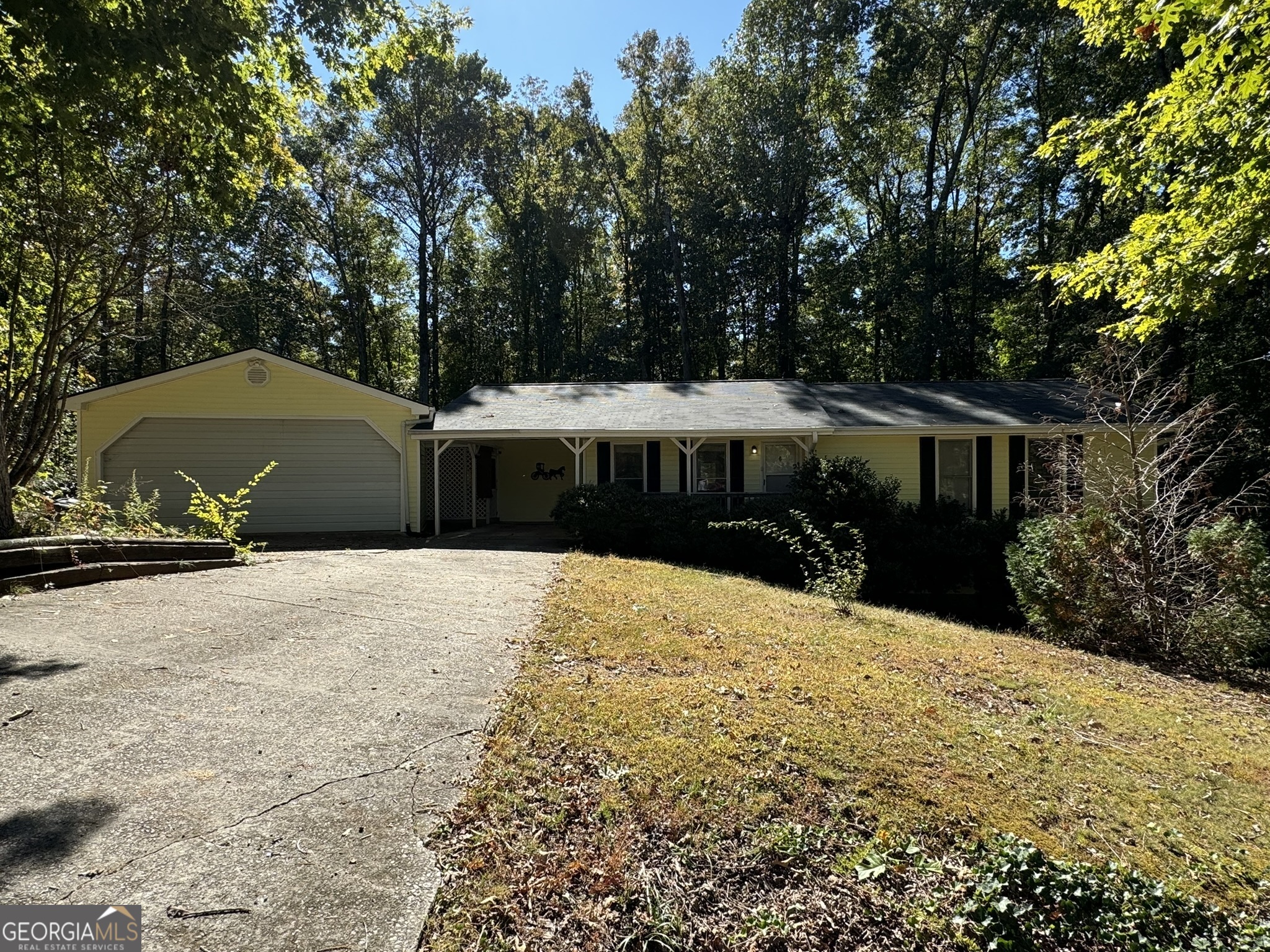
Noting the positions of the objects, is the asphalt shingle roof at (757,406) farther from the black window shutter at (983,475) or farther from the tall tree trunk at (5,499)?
the tall tree trunk at (5,499)

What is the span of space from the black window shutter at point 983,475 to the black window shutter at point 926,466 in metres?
0.93

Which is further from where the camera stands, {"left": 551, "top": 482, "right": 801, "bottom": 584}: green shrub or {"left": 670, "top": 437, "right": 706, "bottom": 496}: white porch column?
{"left": 670, "top": 437, "right": 706, "bottom": 496}: white porch column

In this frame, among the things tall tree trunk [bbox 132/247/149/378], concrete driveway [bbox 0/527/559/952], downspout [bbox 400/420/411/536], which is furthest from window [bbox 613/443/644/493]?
tall tree trunk [bbox 132/247/149/378]

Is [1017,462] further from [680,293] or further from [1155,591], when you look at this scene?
[680,293]

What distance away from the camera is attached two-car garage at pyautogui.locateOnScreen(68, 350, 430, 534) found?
13.3 metres

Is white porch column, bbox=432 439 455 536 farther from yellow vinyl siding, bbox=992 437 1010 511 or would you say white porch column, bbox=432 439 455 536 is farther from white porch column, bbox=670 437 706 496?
yellow vinyl siding, bbox=992 437 1010 511

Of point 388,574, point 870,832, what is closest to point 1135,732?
point 870,832

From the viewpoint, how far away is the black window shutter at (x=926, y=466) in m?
13.9

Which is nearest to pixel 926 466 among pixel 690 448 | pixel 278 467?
→ pixel 690 448

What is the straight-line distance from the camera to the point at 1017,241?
23969 mm

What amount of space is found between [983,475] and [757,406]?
5332 mm

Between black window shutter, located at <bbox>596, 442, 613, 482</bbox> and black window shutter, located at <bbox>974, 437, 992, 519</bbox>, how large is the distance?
8.41 meters

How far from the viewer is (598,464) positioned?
1520 centimetres
